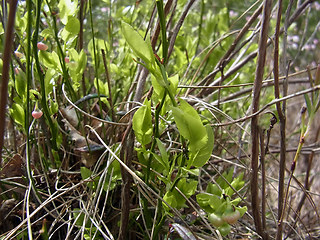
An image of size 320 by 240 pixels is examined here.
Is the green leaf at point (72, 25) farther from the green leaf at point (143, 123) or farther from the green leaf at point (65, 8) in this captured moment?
the green leaf at point (143, 123)

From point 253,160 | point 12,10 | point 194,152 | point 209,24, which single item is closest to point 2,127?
point 12,10

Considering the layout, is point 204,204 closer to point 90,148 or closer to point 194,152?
point 194,152

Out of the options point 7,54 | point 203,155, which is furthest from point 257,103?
point 7,54

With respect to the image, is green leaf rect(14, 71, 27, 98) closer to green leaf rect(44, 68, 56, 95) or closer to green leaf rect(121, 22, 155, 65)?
green leaf rect(44, 68, 56, 95)

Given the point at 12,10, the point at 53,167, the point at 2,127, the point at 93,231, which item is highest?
the point at 12,10

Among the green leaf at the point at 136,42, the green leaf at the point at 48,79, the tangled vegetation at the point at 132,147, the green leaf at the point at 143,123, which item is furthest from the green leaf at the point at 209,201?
the green leaf at the point at 48,79

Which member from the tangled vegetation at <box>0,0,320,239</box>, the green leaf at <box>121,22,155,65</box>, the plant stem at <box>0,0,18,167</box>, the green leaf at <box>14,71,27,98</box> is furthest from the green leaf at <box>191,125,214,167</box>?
the green leaf at <box>14,71,27,98</box>

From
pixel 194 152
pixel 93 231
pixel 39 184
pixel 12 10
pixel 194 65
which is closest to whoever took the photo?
pixel 12 10
